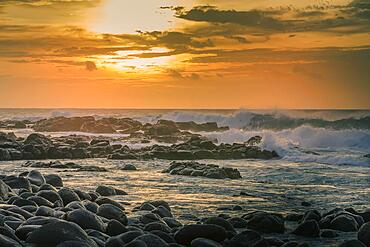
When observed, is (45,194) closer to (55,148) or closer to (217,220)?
(217,220)

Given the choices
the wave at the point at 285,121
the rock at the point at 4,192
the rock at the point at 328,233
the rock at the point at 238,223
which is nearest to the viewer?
the rock at the point at 328,233

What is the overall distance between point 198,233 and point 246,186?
1105 cm

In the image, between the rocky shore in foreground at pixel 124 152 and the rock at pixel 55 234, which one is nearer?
the rock at pixel 55 234

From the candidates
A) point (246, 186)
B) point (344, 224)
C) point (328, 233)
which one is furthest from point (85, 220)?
point (246, 186)

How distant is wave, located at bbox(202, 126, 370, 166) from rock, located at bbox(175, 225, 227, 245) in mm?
22349

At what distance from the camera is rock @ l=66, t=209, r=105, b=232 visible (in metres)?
10.5

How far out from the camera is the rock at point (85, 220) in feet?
34.6

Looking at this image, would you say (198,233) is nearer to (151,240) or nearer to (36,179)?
(151,240)

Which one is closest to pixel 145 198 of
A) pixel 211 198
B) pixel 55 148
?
pixel 211 198

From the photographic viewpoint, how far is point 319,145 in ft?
148

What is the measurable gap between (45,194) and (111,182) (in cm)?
821

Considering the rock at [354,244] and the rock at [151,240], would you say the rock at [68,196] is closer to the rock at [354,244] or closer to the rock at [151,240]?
the rock at [151,240]

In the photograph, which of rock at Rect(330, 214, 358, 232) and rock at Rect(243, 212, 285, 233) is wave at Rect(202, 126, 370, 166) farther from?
rock at Rect(243, 212, 285, 233)

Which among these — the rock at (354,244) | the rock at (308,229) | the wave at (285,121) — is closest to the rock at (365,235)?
the rock at (354,244)
